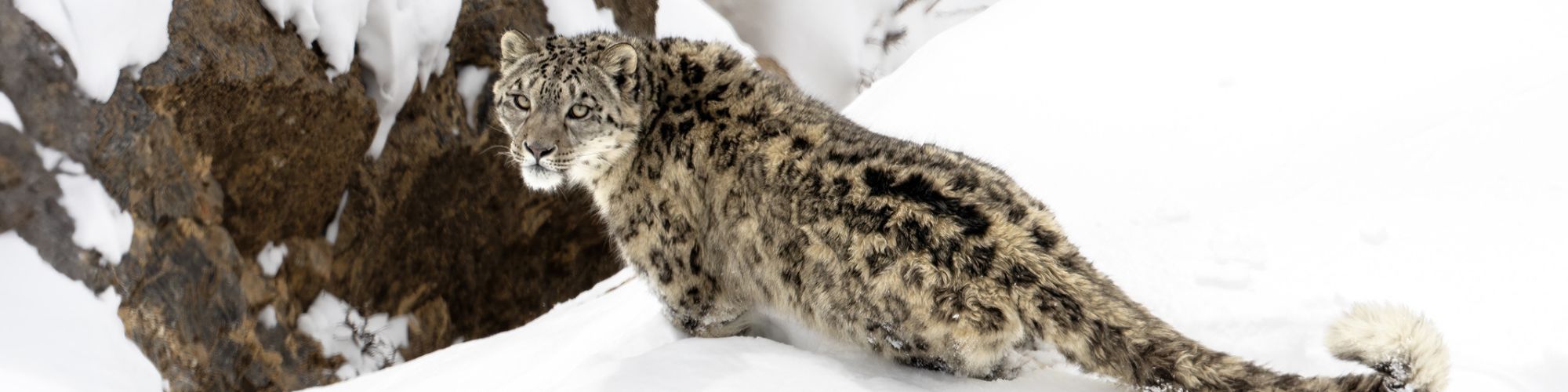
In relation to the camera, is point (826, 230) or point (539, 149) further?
point (539, 149)

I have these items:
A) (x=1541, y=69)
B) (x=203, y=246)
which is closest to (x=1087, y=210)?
(x=1541, y=69)

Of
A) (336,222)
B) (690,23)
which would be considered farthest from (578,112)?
(690,23)

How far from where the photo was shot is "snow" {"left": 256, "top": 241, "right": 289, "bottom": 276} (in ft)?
24.1

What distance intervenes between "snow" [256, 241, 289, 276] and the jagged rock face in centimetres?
5

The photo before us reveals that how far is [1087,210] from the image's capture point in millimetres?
4738

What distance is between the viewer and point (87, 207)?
19.9ft

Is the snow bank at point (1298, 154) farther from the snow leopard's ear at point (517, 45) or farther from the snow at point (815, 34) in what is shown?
the snow at point (815, 34)

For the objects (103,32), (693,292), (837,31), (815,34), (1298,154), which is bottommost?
(693,292)

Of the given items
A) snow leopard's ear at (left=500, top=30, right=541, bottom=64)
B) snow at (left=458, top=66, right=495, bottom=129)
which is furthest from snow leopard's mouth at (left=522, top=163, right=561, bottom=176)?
snow at (left=458, top=66, right=495, bottom=129)

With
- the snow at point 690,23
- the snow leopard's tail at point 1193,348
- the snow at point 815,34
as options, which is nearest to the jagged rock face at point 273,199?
the snow at point 690,23

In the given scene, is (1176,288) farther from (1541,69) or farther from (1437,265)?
(1541,69)

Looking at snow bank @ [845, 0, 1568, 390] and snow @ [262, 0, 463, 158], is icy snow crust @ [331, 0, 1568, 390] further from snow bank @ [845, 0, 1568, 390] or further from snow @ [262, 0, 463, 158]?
snow @ [262, 0, 463, 158]

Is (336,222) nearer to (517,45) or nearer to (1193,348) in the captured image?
(517,45)

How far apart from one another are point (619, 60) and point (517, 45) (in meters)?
0.57
